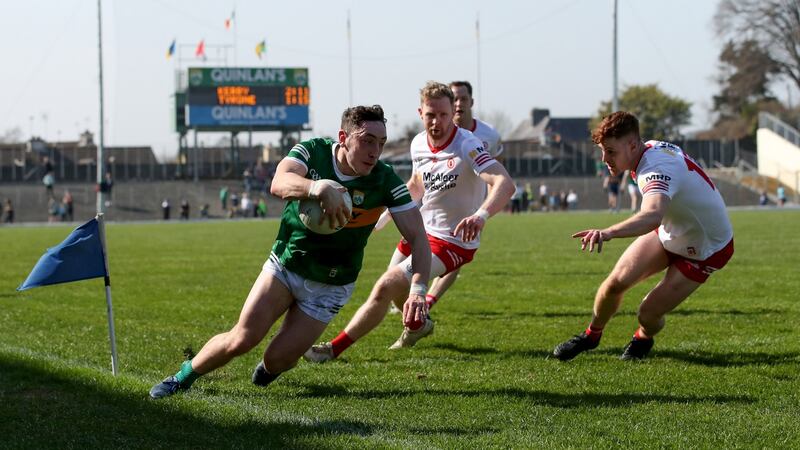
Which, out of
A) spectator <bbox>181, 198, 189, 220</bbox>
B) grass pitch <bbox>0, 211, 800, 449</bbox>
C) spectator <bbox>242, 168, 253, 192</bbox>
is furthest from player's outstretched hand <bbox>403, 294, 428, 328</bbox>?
spectator <bbox>242, 168, 253, 192</bbox>

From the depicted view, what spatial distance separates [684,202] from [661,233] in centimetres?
42

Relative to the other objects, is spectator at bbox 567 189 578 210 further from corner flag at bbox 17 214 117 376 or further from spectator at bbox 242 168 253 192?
corner flag at bbox 17 214 117 376

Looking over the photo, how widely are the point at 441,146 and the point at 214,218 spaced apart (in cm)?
5517

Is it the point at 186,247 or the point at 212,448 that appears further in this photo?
the point at 186,247

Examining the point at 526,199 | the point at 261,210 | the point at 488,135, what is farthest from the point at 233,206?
the point at 488,135

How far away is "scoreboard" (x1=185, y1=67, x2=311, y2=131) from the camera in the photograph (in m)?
70.5

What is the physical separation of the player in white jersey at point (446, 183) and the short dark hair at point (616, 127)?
124cm

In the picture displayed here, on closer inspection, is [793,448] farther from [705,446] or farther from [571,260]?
[571,260]

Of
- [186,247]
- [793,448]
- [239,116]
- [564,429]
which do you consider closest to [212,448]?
[564,429]

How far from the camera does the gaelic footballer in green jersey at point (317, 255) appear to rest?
6.28 metres

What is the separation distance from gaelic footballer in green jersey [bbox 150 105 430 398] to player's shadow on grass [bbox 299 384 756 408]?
50 cm

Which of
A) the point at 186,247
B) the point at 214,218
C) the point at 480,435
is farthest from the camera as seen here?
the point at 214,218

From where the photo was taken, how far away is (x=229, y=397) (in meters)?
6.79

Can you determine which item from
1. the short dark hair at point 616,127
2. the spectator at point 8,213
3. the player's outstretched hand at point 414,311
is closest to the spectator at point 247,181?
the spectator at point 8,213
